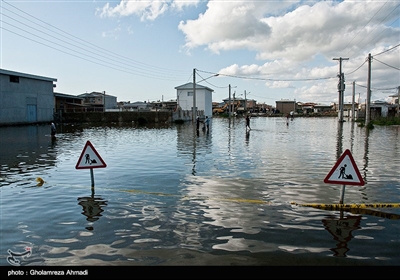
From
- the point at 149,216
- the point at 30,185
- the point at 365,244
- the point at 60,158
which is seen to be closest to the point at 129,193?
the point at 149,216

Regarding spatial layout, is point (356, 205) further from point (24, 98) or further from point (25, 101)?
point (25, 101)

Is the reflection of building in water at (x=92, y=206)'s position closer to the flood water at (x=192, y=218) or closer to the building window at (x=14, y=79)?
the flood water at (x=192, y=218)

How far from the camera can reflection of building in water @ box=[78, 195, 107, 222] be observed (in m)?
6.99

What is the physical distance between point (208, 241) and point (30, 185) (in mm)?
6847

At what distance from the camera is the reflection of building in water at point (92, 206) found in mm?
6988

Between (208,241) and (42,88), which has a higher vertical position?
(42,88)

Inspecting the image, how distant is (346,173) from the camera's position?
7.17 metres

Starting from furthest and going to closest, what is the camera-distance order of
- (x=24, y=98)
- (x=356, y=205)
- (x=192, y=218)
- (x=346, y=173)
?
(x=24, y=98), (x=356, y=205), (x=346, y=173), (x=192, y=218)

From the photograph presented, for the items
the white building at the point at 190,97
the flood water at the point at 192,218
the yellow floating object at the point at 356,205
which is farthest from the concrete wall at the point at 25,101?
the yellow floating object at the point at 356,205

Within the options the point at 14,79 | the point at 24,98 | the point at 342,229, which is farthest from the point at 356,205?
the point at 24,98

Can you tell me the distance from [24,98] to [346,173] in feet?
159

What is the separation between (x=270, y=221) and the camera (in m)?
6.64

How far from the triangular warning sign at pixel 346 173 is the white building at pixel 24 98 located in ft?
146
